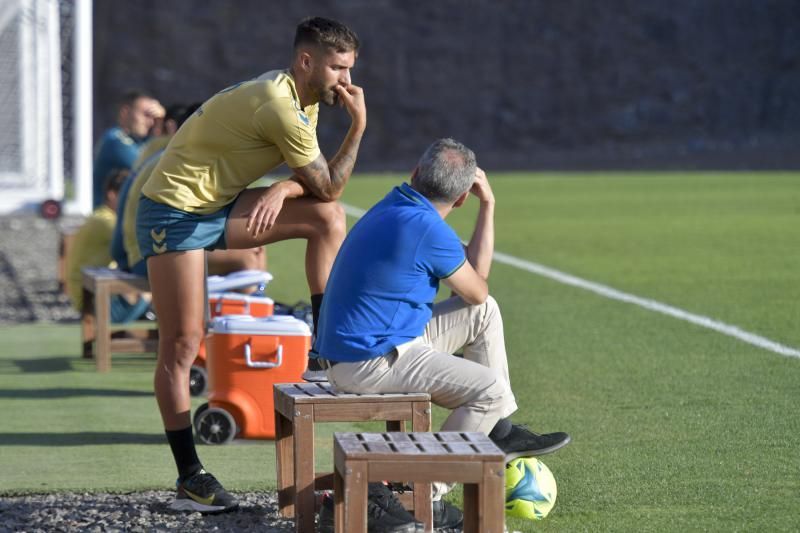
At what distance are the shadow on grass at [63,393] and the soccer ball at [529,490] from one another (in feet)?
12.8

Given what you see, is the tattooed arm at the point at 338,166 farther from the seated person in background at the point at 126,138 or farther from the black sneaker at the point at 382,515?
the seated person in background at the point at 126,138

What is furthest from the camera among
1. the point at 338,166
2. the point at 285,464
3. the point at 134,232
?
the point at 134,232

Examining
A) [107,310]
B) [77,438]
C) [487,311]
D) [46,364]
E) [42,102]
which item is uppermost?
[42,102]

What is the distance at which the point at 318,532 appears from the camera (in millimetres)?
5402

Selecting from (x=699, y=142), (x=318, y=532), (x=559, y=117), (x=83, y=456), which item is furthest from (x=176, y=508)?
(x=559, y=117)

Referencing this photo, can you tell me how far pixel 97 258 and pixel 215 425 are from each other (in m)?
4.57

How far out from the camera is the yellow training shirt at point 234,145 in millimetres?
5938

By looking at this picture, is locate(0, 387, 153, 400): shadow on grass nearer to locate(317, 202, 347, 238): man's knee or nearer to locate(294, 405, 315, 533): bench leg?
locate(317, 202, 347, 238): man's knee

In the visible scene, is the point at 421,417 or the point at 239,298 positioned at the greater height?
the point at 421,417

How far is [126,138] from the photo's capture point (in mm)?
13414

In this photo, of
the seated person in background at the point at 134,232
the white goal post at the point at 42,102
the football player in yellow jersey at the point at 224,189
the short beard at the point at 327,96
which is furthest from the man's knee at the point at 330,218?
the white goal post at the point at 42,102

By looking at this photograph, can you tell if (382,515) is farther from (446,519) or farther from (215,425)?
(215,425)

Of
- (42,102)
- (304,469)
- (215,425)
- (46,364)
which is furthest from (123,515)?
(42,102)

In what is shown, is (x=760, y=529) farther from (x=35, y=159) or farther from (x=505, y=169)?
(x=505, y=169)
